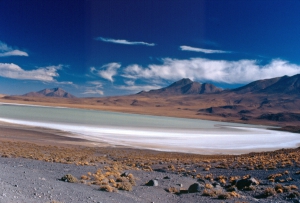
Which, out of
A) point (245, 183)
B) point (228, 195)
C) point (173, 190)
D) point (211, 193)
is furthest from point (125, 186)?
point (245, 183)

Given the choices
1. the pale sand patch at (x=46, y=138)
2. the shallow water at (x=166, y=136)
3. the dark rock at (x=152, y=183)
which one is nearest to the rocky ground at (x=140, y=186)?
the dark rock at (x=152, y=183)

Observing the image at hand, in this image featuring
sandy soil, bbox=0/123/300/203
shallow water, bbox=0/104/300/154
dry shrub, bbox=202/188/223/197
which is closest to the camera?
sandy soil, bbox=0/123/300/203

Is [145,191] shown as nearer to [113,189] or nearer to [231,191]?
[113,189]

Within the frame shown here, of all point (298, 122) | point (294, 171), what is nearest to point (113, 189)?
point (294, 171)

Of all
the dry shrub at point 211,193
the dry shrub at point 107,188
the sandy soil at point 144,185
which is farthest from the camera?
the dry shrub at point 211,193

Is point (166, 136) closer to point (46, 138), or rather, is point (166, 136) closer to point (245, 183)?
point (46, 138)

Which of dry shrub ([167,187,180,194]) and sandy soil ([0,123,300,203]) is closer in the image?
sandy soil ([0,123,300,203])

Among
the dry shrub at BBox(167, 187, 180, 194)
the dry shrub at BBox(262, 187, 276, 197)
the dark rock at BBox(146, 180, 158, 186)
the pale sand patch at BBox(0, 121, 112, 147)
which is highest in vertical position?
the pale sand patch at BBox(0, 121, 112, 147)

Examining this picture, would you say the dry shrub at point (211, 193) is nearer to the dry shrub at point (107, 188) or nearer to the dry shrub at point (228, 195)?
the dry shrub at point (228, 195)

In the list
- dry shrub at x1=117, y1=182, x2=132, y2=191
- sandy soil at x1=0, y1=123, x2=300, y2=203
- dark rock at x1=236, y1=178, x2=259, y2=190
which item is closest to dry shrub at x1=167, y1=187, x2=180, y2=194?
sandy soil at x1=0, y1=123, x2=300, y2=203

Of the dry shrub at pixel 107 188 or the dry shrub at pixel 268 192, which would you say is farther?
the dry shrub at pixel 268 192

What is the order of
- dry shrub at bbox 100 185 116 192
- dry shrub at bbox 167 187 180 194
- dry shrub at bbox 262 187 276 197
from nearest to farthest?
dry shrub at bbox 100 185 116 192 → dry shrub at bbox 262 187 276 197 → dry shrub at bbox 167 187 180 194

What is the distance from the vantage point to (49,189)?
363 inches

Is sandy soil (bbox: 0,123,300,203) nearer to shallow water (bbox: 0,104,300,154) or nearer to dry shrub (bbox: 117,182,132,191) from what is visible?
dry shrub (bbox: 117,182,132,191)
